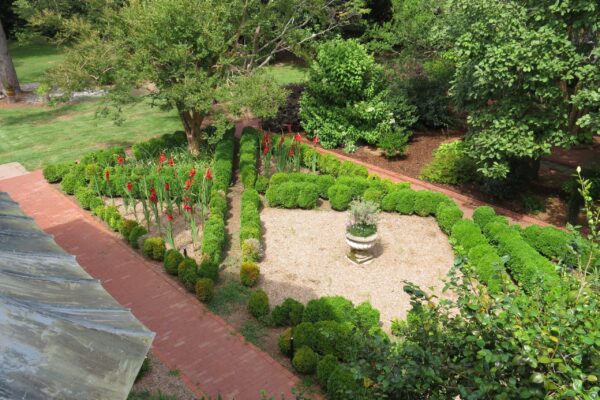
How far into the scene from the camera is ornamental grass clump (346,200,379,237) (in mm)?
10531

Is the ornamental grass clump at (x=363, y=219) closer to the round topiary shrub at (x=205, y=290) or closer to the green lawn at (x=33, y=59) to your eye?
the round topiary shrub at (x=205, y=290)

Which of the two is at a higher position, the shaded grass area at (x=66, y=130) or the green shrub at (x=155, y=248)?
the green shrub at (x=155, y=248)

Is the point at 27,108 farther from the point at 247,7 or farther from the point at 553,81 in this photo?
the point at 553,81

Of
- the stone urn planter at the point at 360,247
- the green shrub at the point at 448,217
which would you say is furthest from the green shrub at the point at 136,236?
the green shrub at the point at 448,217

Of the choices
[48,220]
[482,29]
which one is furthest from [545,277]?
[48,220]

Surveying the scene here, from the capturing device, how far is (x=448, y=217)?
11.8 m

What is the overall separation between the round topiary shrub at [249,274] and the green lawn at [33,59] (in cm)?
2437

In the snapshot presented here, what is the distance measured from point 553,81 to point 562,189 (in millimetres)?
4275

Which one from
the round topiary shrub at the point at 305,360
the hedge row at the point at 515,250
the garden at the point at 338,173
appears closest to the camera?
the round topiary shrub at the point at 305,360

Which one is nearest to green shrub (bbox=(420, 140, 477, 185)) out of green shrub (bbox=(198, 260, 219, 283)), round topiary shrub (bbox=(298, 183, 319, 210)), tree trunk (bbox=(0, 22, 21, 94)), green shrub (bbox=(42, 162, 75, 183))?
round topiary shrub (bbox=(298, 183, 319, 210))

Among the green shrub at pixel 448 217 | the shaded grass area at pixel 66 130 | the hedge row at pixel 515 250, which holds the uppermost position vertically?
the hedge row at pixel 515 250

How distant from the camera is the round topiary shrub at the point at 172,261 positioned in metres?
10.3

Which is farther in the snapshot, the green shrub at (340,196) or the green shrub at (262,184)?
the green shrub at (262,184)

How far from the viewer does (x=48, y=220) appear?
42.3 feet
